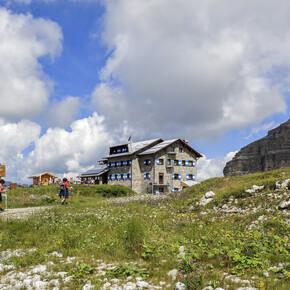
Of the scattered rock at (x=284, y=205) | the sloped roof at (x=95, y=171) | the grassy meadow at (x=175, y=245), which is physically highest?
the sloped roof at (x=95, y=171)

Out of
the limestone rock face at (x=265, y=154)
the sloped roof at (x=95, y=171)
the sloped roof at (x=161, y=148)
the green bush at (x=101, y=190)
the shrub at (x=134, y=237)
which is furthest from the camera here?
the limestone rock face at (x=265, y=154)

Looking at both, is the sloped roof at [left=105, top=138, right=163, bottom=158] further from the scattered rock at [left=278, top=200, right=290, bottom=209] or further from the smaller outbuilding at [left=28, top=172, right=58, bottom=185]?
the scattered rock at [left=278, top=200, right=290, bottom=209]

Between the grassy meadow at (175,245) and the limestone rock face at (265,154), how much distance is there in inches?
6116

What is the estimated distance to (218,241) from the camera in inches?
314

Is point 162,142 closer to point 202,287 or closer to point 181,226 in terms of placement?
point 181,226

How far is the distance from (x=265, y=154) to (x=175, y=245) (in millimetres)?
185488

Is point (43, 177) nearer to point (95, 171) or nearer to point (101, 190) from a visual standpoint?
point (95, 171)

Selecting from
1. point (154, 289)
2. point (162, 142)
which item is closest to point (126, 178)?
point (162, 142)

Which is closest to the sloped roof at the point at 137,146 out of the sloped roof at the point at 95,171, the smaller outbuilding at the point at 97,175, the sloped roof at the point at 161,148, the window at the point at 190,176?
the sloped roof at the point at 161,148

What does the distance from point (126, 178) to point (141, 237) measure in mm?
48136

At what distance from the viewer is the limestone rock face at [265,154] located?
163 m

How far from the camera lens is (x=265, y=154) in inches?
6895

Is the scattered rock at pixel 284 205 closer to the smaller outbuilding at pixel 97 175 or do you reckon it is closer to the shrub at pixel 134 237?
the shrub at pixel 134 237

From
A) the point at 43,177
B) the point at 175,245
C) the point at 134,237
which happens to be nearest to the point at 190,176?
the point at 43,177
